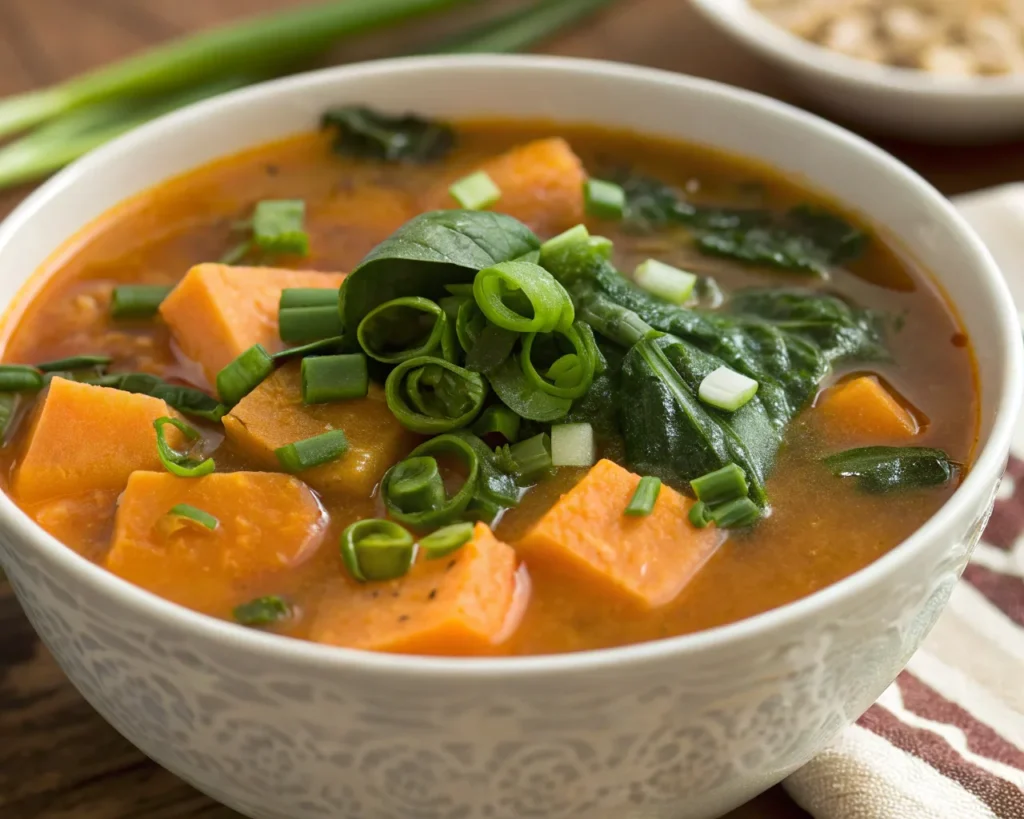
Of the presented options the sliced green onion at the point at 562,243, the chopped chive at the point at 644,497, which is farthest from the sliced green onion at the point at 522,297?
the chopped chive at the point at 644,497

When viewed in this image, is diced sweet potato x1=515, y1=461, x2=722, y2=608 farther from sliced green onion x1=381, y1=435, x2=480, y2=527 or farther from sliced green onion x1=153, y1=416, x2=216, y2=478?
sliced green onion x1=153, y1=416, x2=216, y2=478

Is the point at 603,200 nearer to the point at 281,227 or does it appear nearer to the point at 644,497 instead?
the point at 281,227

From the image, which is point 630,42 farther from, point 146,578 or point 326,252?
point 146,578

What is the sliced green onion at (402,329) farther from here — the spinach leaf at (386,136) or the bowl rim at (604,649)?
the spinach leaf at (386,136)

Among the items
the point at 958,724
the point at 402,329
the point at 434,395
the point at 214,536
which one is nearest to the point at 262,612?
the point at 214,536

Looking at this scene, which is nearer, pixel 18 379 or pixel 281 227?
pixel 18 379
